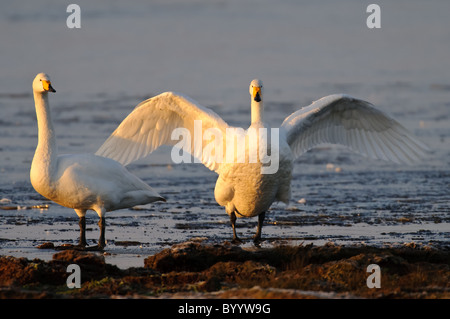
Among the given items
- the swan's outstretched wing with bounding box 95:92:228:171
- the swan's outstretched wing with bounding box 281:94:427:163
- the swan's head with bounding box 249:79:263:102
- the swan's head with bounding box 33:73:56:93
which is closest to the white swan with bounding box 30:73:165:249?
the swan's head with bounding box 33:73:56:93

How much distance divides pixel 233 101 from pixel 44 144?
1489 centimetres

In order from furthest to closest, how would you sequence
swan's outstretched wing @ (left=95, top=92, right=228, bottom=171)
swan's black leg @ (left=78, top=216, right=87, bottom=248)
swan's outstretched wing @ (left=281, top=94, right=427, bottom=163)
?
swan's outstretched wing @ (left=281, top=94, right=427, bottom=163), swan's outstretched wing @ (left=95, top=92, right=228, bottom=171), swan's black leg @ (left=78, top=216, right=87, bottom=248)

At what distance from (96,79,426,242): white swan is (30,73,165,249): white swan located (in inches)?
39.3

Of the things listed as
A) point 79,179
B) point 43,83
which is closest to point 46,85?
point 43,83

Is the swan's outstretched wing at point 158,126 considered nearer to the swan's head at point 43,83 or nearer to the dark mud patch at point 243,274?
the swan's head at point 43,83

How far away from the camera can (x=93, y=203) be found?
11.2 m

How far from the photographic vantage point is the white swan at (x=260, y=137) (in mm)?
10820

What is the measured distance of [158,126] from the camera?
40.6 feet

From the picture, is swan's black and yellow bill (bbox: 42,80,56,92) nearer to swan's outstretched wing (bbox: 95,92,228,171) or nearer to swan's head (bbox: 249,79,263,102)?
swan's outstretched wing (bbox: 95,92,228,171)

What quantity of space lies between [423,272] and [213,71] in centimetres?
2467

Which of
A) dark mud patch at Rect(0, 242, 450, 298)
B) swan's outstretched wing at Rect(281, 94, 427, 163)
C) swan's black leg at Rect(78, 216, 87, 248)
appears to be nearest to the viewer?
dark mud patch at Rect(0, 242, 450, 298)

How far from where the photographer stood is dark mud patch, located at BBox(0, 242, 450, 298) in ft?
25.3

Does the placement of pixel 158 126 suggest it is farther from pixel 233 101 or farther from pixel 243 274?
pixel 233 101
